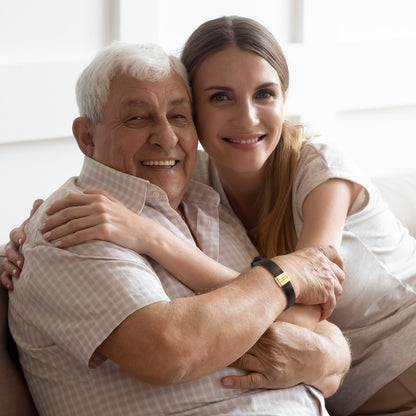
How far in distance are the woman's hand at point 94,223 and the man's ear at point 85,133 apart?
26 centimetres

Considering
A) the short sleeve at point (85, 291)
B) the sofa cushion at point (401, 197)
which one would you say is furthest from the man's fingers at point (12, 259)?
the sofa cushion at point (401, 197)

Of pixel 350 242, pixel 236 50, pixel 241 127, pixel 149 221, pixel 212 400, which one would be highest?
pixel 236 50

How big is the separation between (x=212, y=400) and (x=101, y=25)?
1.78m

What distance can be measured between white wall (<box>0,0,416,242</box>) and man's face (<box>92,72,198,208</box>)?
949 mm

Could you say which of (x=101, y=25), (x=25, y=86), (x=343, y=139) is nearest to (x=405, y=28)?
(x=343, y=139)

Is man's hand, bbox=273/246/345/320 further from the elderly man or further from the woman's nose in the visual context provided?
the woman's nose

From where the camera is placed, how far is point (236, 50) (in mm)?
1915

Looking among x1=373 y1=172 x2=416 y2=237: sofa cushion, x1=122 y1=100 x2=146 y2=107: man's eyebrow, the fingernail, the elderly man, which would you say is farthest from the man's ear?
x1=373 y1=172 x2=416 y2=237: sofa cushion

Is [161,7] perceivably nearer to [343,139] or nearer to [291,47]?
[291,47]

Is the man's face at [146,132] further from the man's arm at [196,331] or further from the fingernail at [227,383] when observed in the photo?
the fingernail at [227,383]

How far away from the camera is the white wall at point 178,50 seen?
8.70ft

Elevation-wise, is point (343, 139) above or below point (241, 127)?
below

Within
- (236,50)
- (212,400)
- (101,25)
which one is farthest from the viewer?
(101,25)

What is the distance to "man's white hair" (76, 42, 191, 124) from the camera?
1.74 meters
